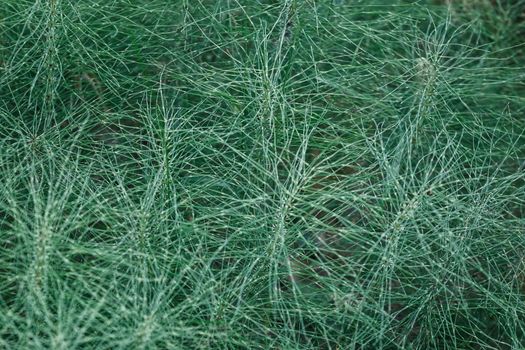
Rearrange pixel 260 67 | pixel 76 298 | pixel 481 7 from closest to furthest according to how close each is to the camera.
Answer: pixel 76 298
pixel 260 67
pixel 481 7

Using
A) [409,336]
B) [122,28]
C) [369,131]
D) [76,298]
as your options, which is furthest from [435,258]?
[122,28]

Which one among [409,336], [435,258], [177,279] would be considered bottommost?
[409,336]

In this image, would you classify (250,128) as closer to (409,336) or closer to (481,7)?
(409,336)

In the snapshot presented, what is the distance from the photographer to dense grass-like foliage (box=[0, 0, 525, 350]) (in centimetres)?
154

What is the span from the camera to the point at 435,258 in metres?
1.78

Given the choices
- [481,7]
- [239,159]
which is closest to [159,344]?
[239,159]

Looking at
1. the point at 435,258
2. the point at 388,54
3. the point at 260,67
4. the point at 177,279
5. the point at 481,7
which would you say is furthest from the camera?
the point at 481,7

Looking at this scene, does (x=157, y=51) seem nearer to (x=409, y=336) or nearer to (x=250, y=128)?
(x=250, y=128)

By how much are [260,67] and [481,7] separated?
82cm

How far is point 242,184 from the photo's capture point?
1.79m

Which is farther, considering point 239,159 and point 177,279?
point 239,159

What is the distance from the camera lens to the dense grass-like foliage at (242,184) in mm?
1539

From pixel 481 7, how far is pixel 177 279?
1355 mm

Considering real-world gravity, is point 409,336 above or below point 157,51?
below
